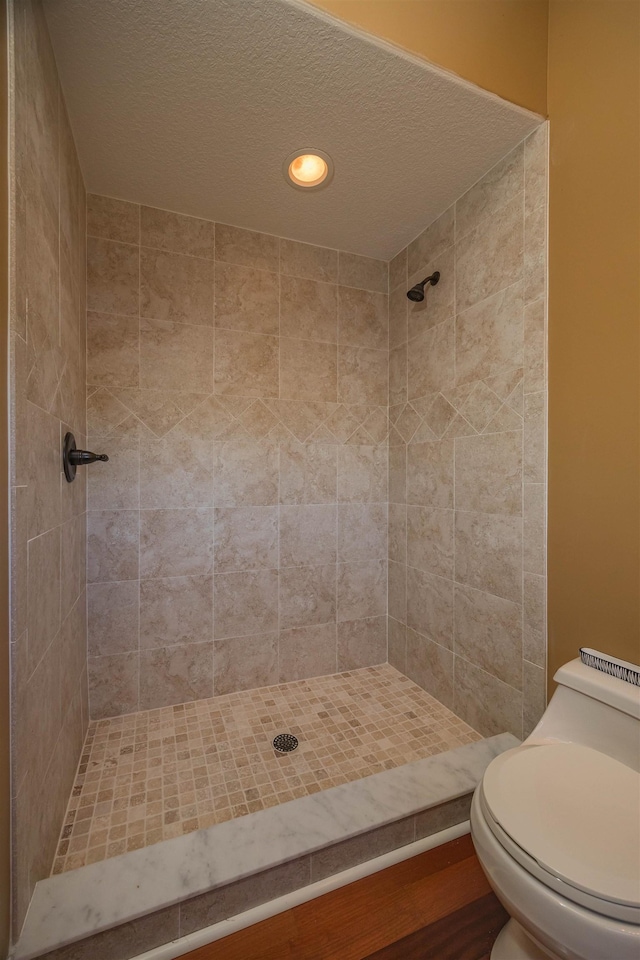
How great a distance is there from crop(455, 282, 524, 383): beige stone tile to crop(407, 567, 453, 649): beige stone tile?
36.4 inches

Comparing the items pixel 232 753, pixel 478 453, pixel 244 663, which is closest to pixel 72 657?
pixel 232 753

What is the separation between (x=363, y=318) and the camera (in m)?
2.20

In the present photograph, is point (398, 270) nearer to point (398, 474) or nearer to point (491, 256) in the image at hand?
point (491, 256)

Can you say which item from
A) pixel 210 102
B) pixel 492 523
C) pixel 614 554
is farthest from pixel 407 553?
pixel 210 102

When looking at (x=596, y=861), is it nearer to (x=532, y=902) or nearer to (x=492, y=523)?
(x=532, y=902)

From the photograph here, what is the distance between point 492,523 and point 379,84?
1.50 metres

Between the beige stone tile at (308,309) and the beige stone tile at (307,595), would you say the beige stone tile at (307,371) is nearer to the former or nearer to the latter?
the beige stone tile at (308,309)

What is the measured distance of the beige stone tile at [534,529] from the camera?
1.38 metres

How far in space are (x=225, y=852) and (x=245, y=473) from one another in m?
1.35

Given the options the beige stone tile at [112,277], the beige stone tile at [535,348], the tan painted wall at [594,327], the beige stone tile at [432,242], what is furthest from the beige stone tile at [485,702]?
the beige stone tile at [112,277]

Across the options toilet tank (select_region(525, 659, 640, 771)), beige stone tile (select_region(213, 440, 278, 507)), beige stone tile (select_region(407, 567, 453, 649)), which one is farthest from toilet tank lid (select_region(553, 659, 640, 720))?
beige stone tile (select_region(213, 440, 278, 507))

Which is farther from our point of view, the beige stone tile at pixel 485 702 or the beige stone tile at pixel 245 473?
the beige stone tile at pixel 245 473

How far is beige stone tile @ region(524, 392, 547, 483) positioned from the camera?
4.50ft

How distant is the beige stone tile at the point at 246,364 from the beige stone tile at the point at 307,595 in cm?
91
